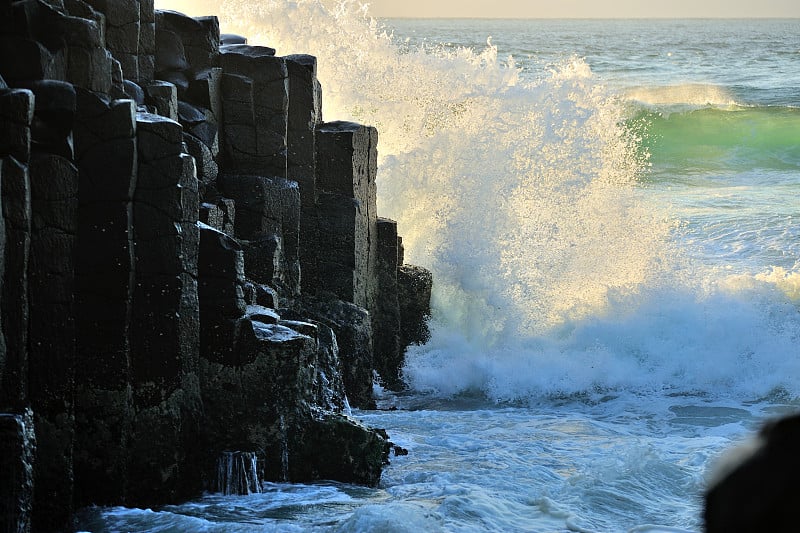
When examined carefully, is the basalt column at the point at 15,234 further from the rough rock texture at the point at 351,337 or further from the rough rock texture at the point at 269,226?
the rough rock texture at the point at 351,337

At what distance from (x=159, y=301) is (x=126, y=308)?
19 centimetres

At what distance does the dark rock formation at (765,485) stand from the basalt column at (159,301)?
489 cm

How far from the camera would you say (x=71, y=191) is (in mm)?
5270

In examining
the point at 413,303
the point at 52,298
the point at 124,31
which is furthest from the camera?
the point at 413,303

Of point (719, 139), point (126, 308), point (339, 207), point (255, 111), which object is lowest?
point (126, 308)

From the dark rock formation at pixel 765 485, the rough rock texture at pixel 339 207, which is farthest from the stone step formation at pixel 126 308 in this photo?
the dark rock formation at pixel 765 485

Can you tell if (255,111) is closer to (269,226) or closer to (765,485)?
(269,226)

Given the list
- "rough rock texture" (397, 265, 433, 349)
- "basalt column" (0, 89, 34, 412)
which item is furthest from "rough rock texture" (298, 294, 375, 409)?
"basalt column" (0, 89, 34, 412)

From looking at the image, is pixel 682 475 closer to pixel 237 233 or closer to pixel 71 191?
pixel 237 233

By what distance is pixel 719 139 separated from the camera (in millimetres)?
22609

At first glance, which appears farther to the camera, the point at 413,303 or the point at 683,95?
the point at 683,95

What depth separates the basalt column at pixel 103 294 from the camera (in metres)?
5.43

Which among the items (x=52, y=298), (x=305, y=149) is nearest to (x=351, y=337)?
(x=305, y=149)

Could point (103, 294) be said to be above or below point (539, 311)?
above
